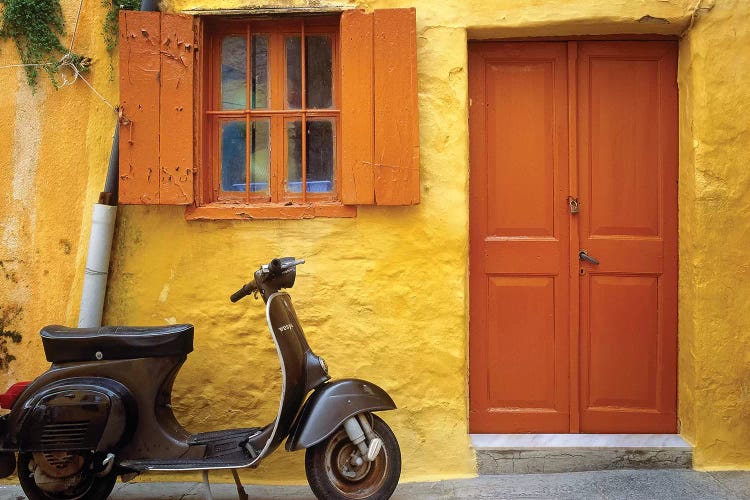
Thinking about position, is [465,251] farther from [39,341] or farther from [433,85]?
[39,341]

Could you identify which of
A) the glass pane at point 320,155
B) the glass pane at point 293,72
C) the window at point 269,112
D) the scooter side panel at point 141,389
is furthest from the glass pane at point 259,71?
the scooter side panel at point 141,389

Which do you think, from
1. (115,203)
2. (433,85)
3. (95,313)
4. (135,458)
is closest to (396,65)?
(433,85)

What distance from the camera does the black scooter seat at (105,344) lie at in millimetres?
3520

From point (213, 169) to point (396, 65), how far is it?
4.01 ft

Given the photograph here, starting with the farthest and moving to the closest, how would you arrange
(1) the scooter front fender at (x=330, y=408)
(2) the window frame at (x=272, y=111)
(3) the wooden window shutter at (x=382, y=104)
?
1. (2) the window frame at (x=272, y=111)
2. (3) the wooden window shutter at (x=382, y=104)
3. (1) the scooter front fender at (x=330, y=408)

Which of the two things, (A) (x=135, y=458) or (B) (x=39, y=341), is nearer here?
(A) (x=135, y=458)

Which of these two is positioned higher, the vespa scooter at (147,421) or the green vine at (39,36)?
the green vine at (39,36)

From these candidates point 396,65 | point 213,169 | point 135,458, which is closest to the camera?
point 135,458

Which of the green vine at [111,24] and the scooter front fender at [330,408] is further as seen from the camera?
the green vine at [111,24]

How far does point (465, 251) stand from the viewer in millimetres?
4184

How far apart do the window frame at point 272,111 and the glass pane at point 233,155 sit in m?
0.03

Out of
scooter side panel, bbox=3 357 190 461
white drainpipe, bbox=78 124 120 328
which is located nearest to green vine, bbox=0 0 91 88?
white drainpipe, bbox=78 124 120 328

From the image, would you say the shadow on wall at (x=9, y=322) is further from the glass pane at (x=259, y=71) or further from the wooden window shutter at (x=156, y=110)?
the glass pane at (x=259, y=71)

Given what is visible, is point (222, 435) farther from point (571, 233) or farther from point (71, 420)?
point (571, 233)
